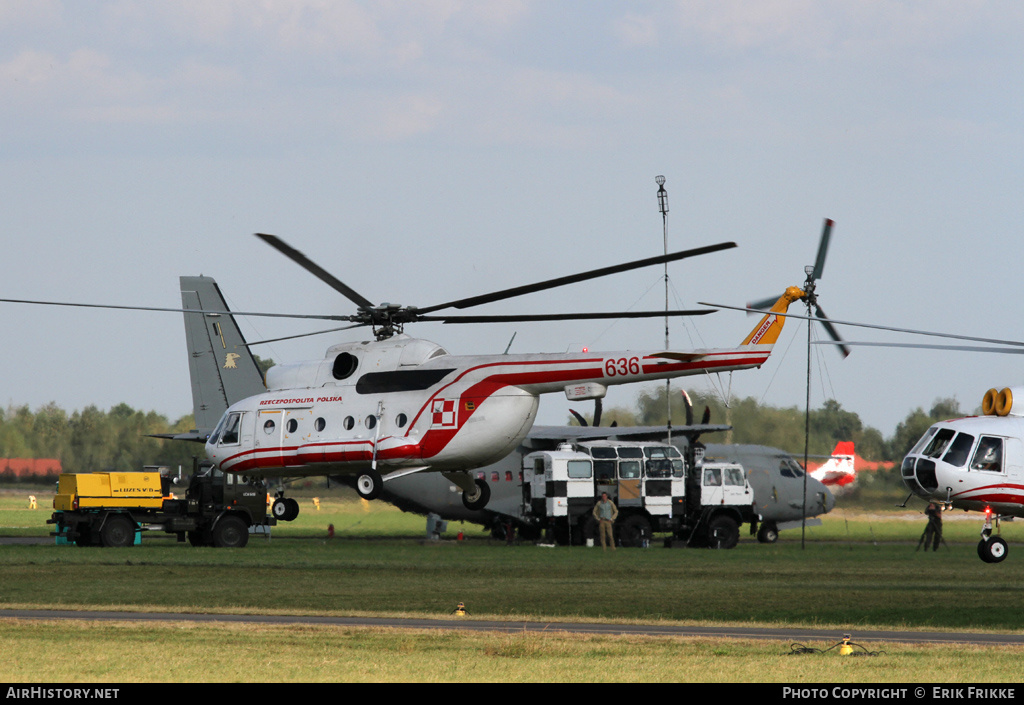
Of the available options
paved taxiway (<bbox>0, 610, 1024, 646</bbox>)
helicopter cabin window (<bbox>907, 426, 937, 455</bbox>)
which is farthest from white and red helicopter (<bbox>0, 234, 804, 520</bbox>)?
paved taxiway (<bbox>0, 610, 1024, 646</bbox>)

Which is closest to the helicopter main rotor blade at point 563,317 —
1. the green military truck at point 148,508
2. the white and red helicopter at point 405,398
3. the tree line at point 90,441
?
the white and red helicopter at point 405,398

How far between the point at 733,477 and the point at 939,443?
58.8 feet

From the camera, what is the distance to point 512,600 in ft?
80.3

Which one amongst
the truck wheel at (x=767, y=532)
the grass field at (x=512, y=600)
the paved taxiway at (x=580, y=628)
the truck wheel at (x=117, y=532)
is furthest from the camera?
the truck wheel at (x=767, y=532)

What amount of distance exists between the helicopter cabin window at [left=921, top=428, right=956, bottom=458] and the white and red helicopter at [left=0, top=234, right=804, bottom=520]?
382cm

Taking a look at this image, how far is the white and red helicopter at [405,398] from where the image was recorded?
92.3ft

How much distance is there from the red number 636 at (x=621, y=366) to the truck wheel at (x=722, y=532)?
18936 millimetres

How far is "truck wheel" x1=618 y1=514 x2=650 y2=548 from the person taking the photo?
45.5 m

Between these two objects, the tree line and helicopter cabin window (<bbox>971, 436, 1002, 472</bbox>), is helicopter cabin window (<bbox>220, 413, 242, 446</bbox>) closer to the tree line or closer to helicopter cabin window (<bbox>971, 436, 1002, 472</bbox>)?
helicopter cabin window (<bbox>971, 436, 1002, 472</bbox>)

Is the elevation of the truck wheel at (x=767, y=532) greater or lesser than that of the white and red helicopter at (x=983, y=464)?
lesser

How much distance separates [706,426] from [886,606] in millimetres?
24856

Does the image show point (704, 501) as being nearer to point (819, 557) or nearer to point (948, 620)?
point (819, 557)

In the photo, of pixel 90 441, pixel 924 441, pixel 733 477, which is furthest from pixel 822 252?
pixel 90 441

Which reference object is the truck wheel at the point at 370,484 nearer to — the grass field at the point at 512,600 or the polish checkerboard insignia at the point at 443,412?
the grass field at the point at 512,600
